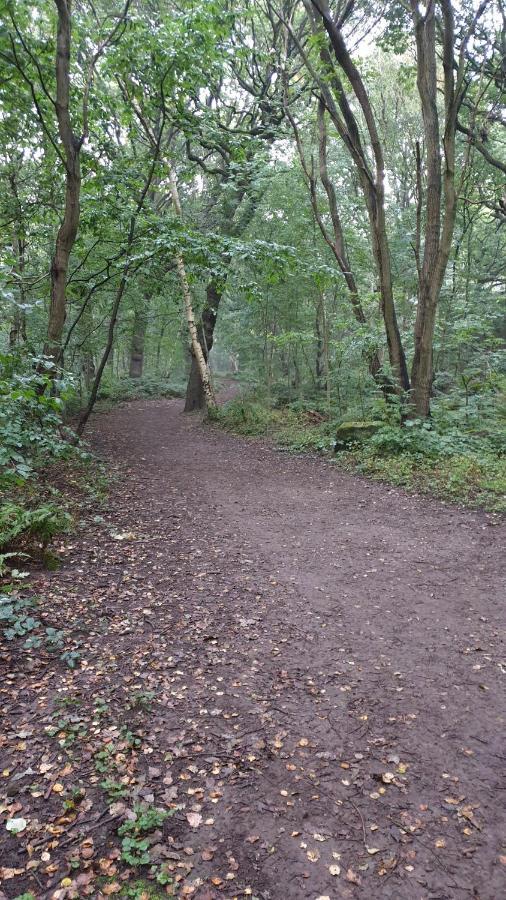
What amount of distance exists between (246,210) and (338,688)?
14.0m

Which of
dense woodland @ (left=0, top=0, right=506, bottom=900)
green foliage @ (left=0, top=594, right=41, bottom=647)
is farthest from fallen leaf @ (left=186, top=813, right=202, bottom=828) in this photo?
green foliage @ (left=0, top=594, right=41, bottom=647)

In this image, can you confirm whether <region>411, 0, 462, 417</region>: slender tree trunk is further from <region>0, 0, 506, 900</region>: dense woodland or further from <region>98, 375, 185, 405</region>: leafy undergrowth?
<region>98, 375, 185, 405</region>: leafy undergrowth

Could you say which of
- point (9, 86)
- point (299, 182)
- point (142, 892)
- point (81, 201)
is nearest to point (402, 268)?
point (299, 182)

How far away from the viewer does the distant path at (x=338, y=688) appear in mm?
2350

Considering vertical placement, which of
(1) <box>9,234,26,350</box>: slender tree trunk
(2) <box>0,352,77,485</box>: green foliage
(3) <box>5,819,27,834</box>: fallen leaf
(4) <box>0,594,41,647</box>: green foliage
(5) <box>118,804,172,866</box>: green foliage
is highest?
(1) <box>9,234,26,350</box>: slender tree trunk

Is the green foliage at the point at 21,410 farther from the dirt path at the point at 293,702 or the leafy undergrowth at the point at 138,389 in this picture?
the leafy undergrowth at the point at 138,389

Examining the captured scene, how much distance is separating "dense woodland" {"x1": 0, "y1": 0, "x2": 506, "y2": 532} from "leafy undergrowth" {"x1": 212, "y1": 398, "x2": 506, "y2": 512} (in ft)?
0.18

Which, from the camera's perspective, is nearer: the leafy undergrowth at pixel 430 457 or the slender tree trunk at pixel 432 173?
the leafy undergrowth at pixel 430 457

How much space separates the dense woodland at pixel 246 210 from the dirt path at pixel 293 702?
1739 millimetres

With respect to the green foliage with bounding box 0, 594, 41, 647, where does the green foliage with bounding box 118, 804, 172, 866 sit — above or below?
below

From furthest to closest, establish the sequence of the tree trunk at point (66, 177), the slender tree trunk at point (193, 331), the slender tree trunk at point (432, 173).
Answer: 1. the slender tree trunk at point (193, 331)
2. the slender tree trunk at point (432, 173)
3. the tree trunk at point (66, 177)

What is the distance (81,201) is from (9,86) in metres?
1.78

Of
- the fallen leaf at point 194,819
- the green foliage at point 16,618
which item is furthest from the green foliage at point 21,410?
the fallen leaf at point 194,819

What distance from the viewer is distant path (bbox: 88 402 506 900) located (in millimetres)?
2350
